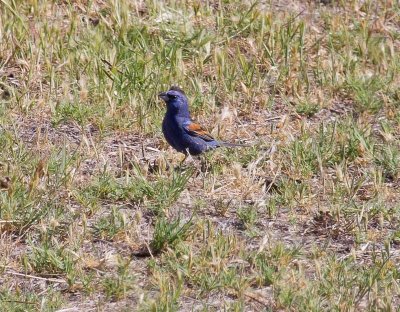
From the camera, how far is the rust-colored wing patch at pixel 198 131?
21.3ft

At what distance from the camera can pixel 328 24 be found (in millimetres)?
8180

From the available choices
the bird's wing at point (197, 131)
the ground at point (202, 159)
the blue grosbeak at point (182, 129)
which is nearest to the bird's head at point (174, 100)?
the blue grosbeak at point (182, 129)

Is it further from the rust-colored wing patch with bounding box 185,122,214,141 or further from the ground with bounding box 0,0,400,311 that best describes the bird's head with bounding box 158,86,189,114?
the ground with bounding box 0,0,400,311

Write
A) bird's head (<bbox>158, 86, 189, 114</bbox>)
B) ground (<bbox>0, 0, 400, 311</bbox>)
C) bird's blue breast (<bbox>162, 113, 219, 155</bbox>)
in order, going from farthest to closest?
bird's head (<bbox>158, 86, 189, 114</bbox>), bird's blue breast (<bbox>162, 113, 219, 155</bbox>), ground (<bbox>0, 0, 400, 311</bbox>)

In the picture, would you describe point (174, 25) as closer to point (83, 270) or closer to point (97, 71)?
point (97, 71)

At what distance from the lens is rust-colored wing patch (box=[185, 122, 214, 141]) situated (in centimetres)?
650

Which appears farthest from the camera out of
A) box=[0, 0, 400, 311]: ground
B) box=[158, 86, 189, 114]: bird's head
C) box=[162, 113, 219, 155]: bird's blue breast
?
box=[158, 86, 189, 114]: bird's head

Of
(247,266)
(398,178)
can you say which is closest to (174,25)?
(398,178)

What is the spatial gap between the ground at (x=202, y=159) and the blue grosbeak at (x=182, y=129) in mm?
95

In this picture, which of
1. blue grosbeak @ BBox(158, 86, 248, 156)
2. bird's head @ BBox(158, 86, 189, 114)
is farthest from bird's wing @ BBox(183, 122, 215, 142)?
bird's head @ BBox(158, 86, 189, 114)

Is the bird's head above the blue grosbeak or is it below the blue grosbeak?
above

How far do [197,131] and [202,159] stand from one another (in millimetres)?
178

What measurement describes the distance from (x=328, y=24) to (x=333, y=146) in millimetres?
1849

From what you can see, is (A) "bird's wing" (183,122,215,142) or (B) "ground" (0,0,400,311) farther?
(A) "bird's wing" (183,122,215,142)
